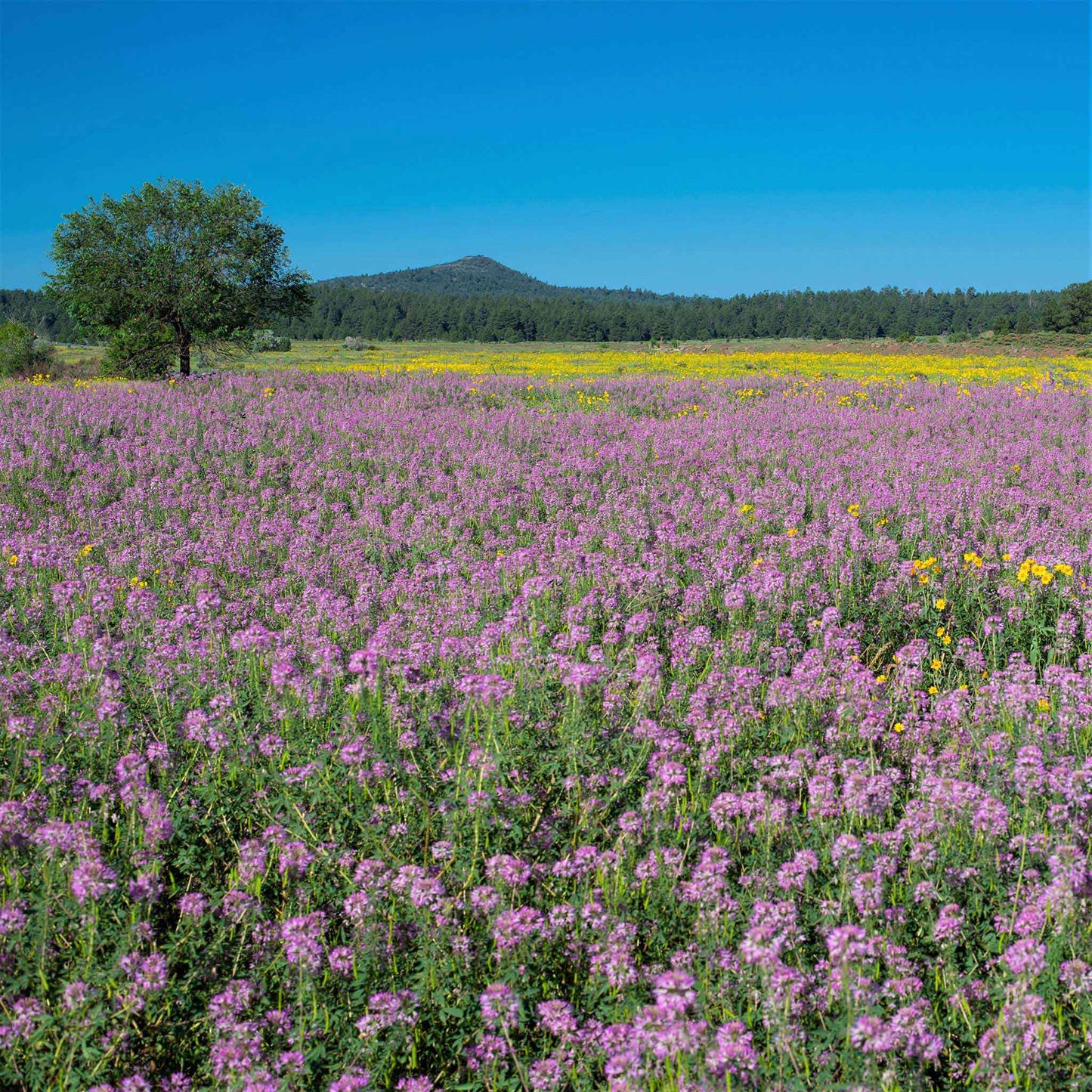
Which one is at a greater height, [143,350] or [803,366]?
[143,350]

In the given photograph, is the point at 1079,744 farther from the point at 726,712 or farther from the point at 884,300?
the point at 884,300

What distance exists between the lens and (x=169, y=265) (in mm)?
26344

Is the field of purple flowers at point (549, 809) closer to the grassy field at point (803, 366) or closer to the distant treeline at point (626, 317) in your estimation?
the grassy field at point (803, 366)

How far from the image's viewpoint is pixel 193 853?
365 cm

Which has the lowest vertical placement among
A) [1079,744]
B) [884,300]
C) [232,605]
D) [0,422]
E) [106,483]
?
[1079,744]

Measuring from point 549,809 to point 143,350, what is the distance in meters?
28.8

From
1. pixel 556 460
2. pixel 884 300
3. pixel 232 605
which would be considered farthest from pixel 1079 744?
pixel 884 300

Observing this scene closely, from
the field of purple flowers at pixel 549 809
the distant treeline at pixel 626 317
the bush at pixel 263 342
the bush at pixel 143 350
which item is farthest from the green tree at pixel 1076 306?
the field of purple flowers at pixel 549 809

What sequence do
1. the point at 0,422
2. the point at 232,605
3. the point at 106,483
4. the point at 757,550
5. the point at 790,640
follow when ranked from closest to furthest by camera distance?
the point at 790,640 → the point at 232,605 → the point at 757,550 → the point at 106,483 → the point at 0,422

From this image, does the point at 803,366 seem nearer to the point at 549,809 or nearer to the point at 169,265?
the point at 169,265

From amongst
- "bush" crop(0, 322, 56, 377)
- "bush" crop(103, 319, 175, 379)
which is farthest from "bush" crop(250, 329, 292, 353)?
"bush" crop(0, 322, 56, 377)

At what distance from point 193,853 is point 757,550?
18.0ft

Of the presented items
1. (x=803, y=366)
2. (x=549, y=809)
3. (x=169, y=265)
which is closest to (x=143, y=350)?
(x=169, y=265)

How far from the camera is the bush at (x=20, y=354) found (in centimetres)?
3659
